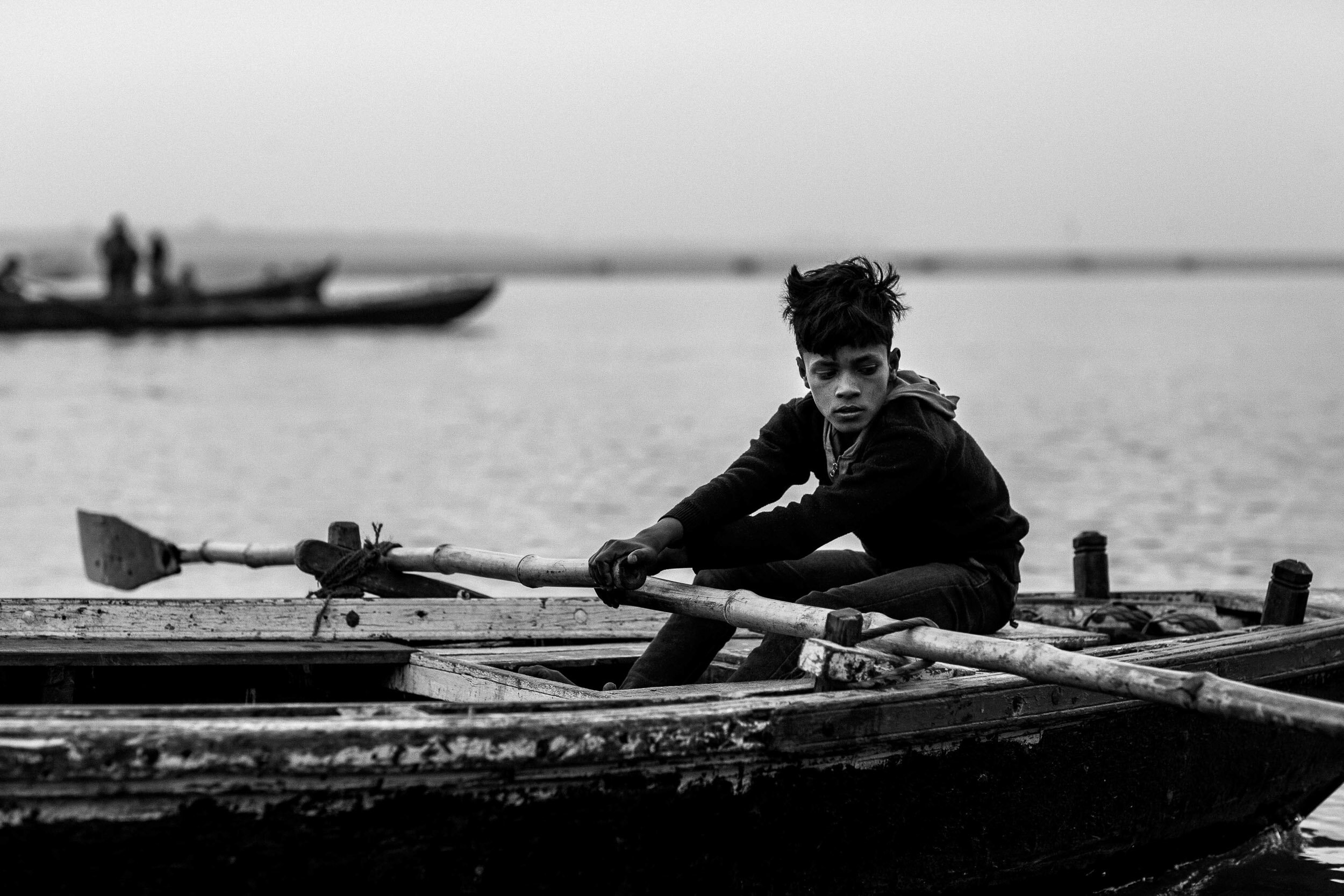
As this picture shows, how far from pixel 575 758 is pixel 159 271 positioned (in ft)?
107

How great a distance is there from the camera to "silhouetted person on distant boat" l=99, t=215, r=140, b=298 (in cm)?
3356

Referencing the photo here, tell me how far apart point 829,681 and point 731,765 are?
0.36 meters

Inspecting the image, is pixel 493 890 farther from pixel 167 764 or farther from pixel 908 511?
pixel 908 511

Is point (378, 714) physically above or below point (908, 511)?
below

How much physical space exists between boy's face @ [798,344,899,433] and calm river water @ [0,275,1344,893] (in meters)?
2.17

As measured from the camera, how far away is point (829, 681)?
402 centimetres

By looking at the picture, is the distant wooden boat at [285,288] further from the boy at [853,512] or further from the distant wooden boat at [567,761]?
the boy at [853,512]

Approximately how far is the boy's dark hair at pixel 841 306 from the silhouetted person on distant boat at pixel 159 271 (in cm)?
3094

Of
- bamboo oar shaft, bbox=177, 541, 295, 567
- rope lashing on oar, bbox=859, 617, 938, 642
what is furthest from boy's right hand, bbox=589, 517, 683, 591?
bamboo oar shaft, bbox=177, 541, 295, 567

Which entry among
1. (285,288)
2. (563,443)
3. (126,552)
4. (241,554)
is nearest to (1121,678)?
(241,554)

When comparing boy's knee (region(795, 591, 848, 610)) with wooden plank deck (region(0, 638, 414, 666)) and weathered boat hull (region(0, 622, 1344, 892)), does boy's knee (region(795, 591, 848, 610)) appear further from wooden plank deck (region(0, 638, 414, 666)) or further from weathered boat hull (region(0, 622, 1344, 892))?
wooden plank deck (region(0, 638, 414, 666))

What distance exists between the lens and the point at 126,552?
695cm

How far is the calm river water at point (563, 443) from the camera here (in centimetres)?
1196

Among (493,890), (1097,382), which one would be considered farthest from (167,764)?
(1097,382)
